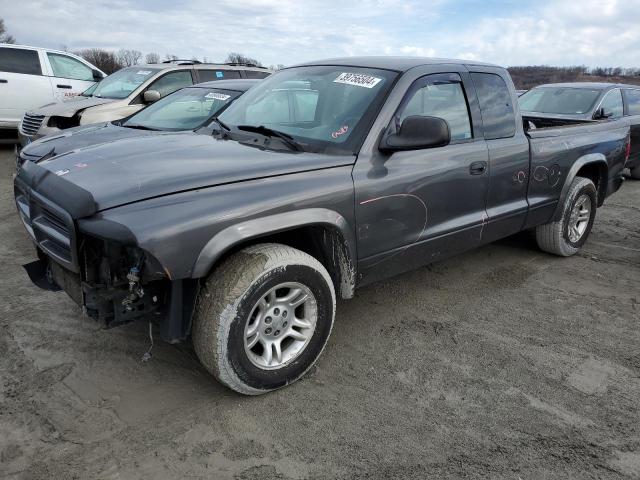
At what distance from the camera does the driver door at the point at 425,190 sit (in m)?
3.19

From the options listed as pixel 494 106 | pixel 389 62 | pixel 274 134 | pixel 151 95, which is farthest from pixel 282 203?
pixel 151 95

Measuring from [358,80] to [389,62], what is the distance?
1.15ft

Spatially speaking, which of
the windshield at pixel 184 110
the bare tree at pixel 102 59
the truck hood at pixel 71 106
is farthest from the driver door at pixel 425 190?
the bare tree at pixel 102 59

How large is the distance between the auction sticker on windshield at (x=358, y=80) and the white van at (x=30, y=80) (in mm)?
9249

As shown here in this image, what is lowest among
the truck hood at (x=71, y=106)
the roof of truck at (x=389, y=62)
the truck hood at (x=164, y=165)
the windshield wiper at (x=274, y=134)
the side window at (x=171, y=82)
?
the truck hood at (x=71, y=106)

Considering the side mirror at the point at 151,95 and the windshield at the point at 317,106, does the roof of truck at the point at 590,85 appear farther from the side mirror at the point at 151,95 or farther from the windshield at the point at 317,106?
the windshield at the point at 317,106

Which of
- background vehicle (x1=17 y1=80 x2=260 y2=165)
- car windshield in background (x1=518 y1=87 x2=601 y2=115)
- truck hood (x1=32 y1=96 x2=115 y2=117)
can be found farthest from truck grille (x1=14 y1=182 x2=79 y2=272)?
car windshield in background (x1=518 y1=87 x2=601 y2=115)

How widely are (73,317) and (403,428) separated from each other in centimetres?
245

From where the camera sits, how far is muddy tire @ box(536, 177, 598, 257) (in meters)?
5.01

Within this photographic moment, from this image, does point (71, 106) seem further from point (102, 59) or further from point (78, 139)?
point (102, 59)

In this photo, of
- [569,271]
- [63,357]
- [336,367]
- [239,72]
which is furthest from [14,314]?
[239,72]

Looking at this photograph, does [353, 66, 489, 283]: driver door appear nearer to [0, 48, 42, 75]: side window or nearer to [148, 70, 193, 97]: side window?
[148, 70, 193, 97]: side window

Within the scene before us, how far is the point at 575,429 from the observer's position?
8.84 feet

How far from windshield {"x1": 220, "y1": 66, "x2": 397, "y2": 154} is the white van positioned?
8.47 metres
